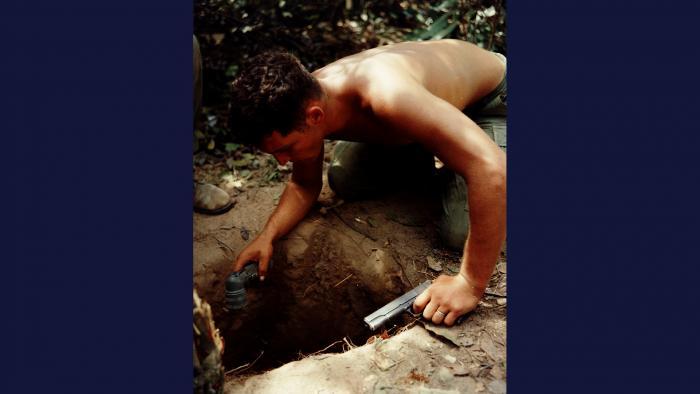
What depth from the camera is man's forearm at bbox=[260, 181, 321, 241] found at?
99.5 inches

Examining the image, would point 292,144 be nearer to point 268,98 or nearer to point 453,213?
point 268,98

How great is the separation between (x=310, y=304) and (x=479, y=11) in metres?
2.02

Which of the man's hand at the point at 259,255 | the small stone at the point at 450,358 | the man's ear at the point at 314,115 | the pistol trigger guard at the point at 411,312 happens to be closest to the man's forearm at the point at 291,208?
the man's hand at the point at 259,255

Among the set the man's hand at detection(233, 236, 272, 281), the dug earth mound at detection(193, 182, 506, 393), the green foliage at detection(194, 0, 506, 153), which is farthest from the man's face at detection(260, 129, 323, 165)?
the green foliage at detection(194, 0, 506, 153)

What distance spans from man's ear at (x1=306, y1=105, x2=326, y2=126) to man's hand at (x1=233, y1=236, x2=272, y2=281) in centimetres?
68

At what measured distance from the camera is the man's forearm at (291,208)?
2.53 m

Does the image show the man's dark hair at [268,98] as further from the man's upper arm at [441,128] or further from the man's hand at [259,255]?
the man's hand at [259,255]

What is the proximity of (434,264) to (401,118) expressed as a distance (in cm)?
83

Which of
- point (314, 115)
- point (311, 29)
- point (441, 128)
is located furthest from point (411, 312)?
point (311, 29)

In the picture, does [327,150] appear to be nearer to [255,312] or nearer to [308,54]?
[308,54]

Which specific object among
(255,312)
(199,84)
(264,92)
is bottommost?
(255,312)

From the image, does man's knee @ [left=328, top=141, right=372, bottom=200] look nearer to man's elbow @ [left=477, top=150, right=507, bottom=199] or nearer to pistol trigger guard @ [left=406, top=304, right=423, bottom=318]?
pistol trigger guard @ [left=406, top=304, right=423, bottom=318]

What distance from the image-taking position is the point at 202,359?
5.08 feet

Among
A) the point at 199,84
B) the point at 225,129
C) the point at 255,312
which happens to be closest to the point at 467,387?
the point at 255,312
